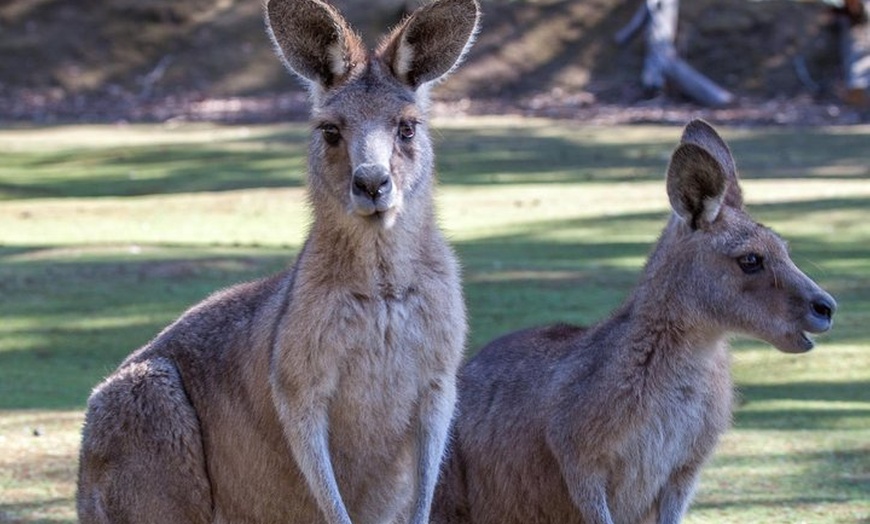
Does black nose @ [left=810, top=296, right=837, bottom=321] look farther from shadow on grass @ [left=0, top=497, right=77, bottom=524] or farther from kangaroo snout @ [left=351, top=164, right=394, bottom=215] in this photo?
shadow on grass @ [left=0, top=497, right=77, bottom=524]

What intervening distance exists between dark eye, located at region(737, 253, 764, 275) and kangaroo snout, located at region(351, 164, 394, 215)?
4.94 feet

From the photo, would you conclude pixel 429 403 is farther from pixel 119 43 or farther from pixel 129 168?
pixel 119 43

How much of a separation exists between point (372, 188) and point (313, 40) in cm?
64

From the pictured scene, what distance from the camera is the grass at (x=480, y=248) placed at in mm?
7234

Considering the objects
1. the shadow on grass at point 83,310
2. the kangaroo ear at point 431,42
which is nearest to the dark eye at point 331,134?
the kangaroo ear at point 431,42

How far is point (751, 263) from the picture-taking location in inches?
230

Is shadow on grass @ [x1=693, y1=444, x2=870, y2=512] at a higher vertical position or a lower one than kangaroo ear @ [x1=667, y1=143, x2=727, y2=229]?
lower

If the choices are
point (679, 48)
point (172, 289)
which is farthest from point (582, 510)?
point (679, 48)

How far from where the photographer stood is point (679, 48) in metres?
25.5

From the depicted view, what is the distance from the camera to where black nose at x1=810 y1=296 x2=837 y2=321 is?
18.6ft

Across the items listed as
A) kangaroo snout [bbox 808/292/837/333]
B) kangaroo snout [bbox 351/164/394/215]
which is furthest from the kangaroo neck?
kangaroo snout [bbox 808/292/837/333]

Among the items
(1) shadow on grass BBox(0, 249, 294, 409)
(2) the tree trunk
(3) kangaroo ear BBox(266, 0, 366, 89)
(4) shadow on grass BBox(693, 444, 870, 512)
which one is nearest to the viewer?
(3) kangaroo ear BBox(266, 0, 366, 89)

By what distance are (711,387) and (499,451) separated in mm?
861

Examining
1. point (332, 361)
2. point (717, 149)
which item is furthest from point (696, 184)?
point (332, 361)
